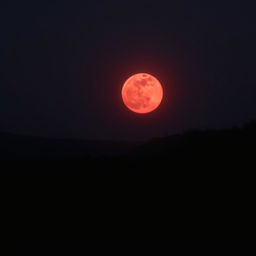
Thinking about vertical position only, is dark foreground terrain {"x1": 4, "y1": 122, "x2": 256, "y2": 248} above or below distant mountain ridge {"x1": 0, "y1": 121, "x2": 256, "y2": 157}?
below

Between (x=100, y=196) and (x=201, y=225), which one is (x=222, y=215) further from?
(x=100, y=196)

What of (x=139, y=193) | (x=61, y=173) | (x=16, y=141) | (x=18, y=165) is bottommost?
(x=139, y=193)

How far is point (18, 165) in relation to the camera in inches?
767

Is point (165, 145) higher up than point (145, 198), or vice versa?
point (165, 145)

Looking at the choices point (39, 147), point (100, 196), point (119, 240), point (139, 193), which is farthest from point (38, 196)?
point (39, 147)

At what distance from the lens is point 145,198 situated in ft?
47.3

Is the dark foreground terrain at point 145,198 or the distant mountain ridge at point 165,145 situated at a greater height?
the distant mountain ridge at point 165,145

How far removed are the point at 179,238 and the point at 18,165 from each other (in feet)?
30.1

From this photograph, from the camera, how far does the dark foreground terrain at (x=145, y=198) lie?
12.5 metres

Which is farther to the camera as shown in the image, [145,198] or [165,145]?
[165,145]

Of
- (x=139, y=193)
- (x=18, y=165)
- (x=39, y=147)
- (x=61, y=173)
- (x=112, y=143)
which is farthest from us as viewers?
(x=39, y=147)

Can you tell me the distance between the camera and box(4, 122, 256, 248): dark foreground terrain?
40.9ft

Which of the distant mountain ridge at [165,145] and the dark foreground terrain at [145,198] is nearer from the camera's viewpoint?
the dark foreground terrain at [145,198]

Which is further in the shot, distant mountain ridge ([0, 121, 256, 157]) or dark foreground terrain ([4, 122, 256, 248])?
distant mountain ridge ([0, 121, 256, 157])
